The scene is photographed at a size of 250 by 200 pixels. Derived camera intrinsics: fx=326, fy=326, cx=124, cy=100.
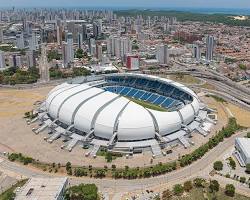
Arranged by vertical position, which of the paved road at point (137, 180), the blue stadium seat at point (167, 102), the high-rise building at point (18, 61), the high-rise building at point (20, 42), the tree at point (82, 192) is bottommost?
the paved road at point (137, 180)

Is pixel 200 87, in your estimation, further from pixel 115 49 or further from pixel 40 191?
pixel 40 191

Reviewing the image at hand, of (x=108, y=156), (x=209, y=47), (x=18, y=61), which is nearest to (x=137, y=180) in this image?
(x=108, y=156)

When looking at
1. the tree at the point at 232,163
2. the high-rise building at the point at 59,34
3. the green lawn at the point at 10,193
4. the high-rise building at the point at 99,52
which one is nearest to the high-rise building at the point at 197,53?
the high-rise building at the point at 99,52

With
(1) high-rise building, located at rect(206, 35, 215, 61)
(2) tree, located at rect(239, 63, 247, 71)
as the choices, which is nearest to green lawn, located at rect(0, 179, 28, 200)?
(2) tree, located at rect(239, 63, 247, 71)

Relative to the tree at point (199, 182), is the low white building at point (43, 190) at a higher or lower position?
higher

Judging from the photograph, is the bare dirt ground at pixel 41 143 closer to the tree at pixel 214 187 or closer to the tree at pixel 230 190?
the tree at pixel 214 187

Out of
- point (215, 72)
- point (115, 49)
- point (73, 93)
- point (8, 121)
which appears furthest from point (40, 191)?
point (115, 49)
